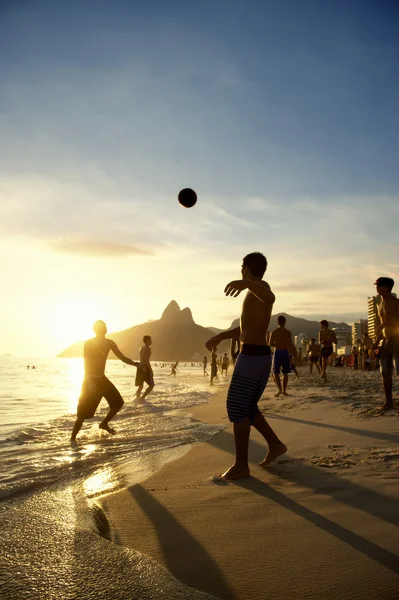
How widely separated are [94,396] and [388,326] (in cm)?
475

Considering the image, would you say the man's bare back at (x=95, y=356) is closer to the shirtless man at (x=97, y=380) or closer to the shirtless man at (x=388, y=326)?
the shirtless man at (x=97, y=380)

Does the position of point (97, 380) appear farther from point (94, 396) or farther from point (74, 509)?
point (74, 509)

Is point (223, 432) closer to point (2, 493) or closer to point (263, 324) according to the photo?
point (263, 324)

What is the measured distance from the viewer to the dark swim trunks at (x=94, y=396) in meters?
6.68

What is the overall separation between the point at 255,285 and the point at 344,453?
5.75 feet

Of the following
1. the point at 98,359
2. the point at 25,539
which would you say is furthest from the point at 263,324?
the point at 98,359

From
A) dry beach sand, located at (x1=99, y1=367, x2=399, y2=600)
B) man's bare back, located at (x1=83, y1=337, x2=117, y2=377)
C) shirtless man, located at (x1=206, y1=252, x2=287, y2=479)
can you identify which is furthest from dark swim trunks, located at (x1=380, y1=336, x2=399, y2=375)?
man's bare back, located at (x1=83, y1=337, x2=117, y2=377)

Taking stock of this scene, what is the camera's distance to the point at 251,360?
12.8ft

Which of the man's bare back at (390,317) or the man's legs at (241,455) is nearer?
the man's legs at (241,455)

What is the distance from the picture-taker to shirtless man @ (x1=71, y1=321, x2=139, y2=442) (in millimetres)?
6754

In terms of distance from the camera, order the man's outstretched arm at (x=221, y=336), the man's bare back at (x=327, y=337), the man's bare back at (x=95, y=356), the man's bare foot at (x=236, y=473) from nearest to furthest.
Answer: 1. the man's bare foot at (x=236, y=473)
2. the man's outstretched arm at (x=221, y=336)
3. the man's bare back at (x=95, y=356)
4. the man's bare back at (x=327, y=337)

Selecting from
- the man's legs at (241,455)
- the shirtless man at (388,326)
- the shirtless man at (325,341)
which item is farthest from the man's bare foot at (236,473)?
the shirtless man at (325,341)

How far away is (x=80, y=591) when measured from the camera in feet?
5.70

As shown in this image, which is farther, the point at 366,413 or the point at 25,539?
the point at 366,413
